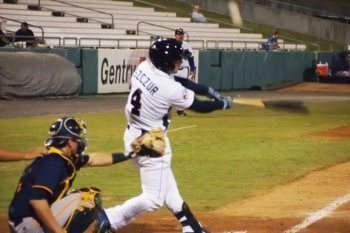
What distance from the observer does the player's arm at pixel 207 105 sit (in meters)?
7.55

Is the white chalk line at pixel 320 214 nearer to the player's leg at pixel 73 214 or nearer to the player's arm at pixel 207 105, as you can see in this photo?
the player's arm at pixel 207 105

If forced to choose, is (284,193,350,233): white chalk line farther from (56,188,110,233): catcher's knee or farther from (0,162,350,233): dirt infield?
(56,188,110,233): catcher's knee

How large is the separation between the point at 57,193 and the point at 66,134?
0.44m

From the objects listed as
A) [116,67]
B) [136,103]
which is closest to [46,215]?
[136,103]

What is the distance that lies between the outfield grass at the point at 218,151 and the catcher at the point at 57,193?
3.37 meters

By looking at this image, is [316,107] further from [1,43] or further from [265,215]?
[265,215]

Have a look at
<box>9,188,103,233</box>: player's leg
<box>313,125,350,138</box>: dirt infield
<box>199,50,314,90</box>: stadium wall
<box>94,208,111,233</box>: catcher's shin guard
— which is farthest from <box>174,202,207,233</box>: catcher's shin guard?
<box>199,50,314,90</box>: stadium wall

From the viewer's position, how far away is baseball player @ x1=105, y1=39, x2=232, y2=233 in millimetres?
7457

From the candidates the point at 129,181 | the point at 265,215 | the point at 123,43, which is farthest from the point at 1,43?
the point at 265,215

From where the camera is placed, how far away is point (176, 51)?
7539 millimetres

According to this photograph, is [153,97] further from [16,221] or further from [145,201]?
[16,221]

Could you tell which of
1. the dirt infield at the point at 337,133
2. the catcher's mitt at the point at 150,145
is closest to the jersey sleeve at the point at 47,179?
the catcher's mitt at the point at 150,145

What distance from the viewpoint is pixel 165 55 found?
752 centimetres

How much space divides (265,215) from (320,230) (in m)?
0.93
